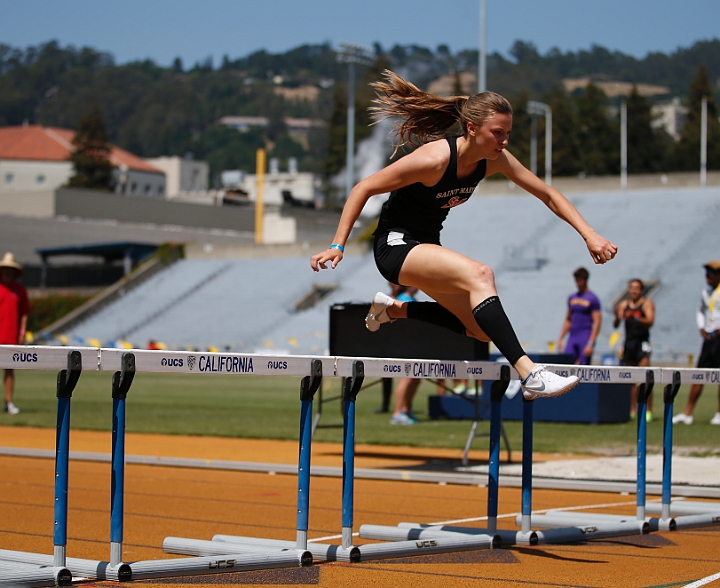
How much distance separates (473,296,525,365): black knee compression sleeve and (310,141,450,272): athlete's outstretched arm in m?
0.76

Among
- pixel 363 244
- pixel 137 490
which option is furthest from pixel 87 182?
pixel 137 490

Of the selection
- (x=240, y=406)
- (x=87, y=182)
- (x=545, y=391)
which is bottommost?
(x=240, y=406)

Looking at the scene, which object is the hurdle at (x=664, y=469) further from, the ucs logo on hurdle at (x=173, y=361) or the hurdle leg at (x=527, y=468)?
the ucs logo on hurdle at (x=173, y=361)

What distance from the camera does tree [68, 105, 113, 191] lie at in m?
115

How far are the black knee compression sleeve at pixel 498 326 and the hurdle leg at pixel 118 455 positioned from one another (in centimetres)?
182

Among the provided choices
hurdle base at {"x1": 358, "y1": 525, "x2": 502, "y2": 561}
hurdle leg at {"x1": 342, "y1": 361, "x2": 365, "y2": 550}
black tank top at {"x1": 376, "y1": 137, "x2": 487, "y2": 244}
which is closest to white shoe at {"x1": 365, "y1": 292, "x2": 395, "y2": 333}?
black tank top at {"x1": 376, "y1": 137, "x2": 487, "y2": 244}

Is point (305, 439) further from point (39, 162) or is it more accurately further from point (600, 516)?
point (39, 162)

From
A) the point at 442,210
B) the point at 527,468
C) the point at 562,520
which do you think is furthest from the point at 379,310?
the point at 562,520

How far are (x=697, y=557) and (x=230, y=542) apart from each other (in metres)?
2.56

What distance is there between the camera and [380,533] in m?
6.26

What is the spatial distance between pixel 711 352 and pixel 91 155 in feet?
359

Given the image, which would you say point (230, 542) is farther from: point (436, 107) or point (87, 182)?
point (87, 182)

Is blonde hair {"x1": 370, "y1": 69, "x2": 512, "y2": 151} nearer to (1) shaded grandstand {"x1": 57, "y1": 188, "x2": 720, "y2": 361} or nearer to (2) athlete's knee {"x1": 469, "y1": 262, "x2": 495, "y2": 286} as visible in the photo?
(2) athlete's knee {"x1": 469, "y1": 262, "x2": 495, "y2": 286}

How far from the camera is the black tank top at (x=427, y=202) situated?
5746 millimetres
